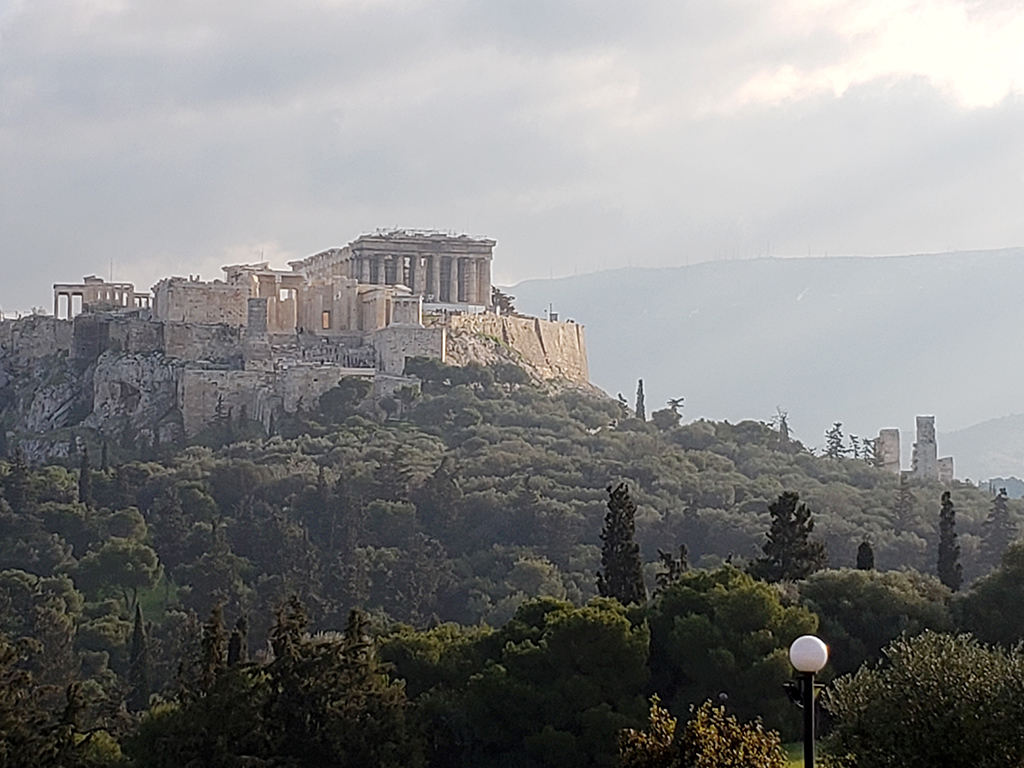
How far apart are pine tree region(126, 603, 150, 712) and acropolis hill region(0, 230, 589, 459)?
31.0 meters

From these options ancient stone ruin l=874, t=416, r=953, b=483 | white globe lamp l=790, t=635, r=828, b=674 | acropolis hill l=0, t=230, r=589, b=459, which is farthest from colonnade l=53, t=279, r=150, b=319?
white globe lamp l=790, t=635, r=828, b=674

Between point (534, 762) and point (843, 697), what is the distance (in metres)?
13.3

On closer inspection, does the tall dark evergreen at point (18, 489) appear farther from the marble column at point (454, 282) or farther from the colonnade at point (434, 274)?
the marble column at point (454, 282)

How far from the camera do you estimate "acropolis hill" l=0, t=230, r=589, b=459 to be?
79.1 metres

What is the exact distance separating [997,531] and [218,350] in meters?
36.9

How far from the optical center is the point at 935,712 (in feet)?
66.5

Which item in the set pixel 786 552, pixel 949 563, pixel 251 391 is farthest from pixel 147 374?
pixel 949 563

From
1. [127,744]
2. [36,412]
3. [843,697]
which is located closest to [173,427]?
[36,412]

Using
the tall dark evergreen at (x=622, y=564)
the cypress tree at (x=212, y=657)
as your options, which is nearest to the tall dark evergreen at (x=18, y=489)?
the tall dark evergreen at (x=622, y=564)

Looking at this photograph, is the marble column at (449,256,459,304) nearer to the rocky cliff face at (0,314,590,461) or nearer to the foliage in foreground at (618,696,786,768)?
the rocky cliff face at (0,314,590,461)

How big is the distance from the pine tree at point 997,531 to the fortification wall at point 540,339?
30.7m

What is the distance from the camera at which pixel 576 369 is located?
98.5 m

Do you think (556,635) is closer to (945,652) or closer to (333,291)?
(945,652)

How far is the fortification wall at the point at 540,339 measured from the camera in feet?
294
